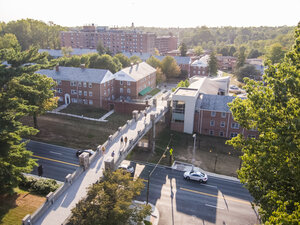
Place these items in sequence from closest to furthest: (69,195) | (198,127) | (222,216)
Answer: (69,195) < (222,216) < (198,127)

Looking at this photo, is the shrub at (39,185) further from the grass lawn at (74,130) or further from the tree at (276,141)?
the tree at (276,141)

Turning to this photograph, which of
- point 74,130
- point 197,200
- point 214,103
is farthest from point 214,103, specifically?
point 74,130

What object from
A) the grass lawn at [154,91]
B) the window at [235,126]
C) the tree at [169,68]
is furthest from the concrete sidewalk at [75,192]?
the tree at [169,68]

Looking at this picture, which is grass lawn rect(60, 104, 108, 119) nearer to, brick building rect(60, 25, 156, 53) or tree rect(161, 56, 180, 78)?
tree rect(161, 56, 180, 78)

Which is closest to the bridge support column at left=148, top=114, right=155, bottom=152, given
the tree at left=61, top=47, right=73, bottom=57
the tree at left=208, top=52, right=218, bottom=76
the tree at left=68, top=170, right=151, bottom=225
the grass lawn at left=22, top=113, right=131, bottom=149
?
the grass lawn at left=22, top=113, right=131, bottom=149

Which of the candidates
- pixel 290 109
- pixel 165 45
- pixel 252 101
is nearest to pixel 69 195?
pixel 252 101

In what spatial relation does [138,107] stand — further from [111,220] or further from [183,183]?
[111,220]
